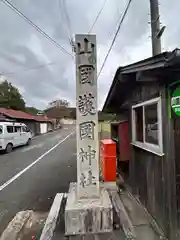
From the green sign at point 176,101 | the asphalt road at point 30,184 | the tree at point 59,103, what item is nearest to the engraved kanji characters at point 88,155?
the green sign at point 176,101

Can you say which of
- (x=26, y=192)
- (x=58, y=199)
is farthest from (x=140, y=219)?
(x=26, y=192)

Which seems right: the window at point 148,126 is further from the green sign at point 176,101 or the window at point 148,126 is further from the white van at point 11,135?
the white van at point 11,135

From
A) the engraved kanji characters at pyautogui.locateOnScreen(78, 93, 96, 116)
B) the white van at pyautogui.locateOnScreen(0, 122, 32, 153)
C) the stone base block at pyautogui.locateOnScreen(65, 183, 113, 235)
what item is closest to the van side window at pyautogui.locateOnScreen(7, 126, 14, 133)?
the white van at pyautogui.locateOnScreen(0, 122, 32, 153)

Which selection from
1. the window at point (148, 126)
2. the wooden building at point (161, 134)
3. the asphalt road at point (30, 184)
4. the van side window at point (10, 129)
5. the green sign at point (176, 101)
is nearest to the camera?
the green sign at point (176, 101)

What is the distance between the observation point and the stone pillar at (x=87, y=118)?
4258mm

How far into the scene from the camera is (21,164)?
11.4 meters

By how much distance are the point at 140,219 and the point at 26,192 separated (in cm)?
398

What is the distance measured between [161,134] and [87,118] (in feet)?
4.83

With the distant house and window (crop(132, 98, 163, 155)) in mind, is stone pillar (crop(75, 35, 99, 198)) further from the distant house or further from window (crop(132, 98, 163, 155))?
the distant house

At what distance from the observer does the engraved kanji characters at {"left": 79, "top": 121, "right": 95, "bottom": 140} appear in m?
4.27

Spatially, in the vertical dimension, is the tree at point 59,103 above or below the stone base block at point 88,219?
above

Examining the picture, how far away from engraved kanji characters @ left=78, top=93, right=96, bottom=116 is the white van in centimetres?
1259

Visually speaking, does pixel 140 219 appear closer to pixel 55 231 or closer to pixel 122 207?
pixel 122 207

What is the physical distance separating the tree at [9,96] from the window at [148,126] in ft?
140
